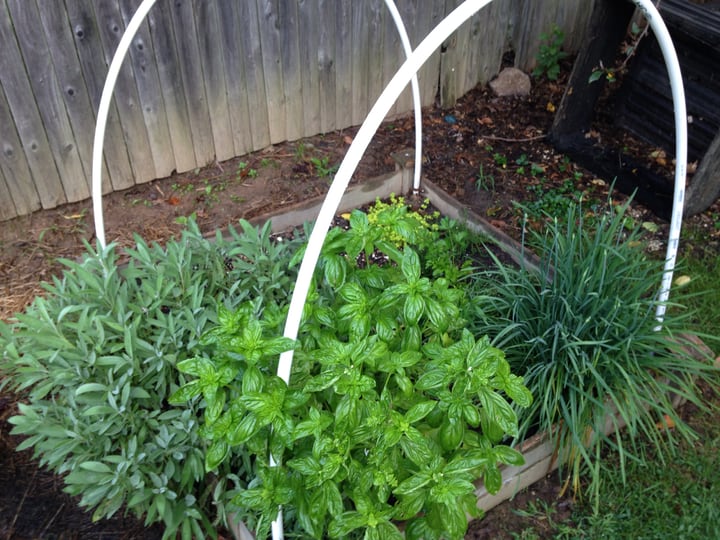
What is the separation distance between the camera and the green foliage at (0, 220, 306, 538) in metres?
2.14

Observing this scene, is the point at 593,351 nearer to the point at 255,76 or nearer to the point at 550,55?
the point at 255,76

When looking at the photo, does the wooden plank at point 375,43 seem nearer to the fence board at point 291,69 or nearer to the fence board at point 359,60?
the fence board at point 359,60

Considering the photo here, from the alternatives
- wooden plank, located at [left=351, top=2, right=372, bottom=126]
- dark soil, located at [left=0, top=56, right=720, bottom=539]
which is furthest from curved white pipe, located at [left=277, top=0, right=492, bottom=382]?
wooden plank, located at [left=351, top=2, right=372, bottom=126]

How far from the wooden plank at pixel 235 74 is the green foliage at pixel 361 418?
7.28ft

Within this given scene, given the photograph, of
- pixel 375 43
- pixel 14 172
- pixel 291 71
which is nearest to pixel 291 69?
pixel 291 71

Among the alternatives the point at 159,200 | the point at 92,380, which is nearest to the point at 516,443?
the point at 92,380

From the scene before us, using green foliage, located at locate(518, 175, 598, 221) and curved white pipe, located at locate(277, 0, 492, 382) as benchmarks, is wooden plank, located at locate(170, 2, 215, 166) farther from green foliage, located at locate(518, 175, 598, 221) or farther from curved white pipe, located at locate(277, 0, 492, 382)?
curved white pipe, located at locate(277, 0, 492, 382)

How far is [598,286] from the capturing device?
2.56m

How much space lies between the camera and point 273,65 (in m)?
3.87

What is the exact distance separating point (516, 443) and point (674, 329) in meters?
0.92

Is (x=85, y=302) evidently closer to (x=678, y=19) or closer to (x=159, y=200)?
(x=159, y=200)

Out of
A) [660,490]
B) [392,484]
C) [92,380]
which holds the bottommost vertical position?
[660,490]

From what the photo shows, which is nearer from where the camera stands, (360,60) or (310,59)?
(310,59)

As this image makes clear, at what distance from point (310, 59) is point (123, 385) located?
2.63 metres
